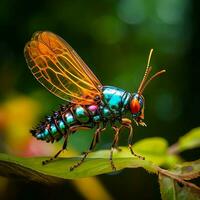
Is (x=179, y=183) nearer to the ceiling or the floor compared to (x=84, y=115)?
nearer to the floor

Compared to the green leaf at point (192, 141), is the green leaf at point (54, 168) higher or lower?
lower

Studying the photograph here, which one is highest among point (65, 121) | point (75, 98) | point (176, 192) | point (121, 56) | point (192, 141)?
point (121, 56)

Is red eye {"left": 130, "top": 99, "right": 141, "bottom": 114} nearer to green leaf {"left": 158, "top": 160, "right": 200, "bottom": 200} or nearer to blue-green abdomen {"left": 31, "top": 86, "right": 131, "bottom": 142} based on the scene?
blue-green abdomen {"left": 31, "top": 86, "right": 131, "bottom": 142}

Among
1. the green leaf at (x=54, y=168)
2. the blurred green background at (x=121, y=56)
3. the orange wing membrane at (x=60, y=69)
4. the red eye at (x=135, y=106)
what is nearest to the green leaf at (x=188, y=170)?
the green leaf at (x=54, y=168)

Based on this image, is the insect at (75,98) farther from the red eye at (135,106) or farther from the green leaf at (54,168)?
the green leaf at (54,168)

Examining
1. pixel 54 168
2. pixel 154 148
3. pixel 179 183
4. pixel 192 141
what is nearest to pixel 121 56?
pixel 192 141

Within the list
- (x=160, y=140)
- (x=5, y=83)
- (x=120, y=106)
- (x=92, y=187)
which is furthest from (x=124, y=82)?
(x=120, y=106)

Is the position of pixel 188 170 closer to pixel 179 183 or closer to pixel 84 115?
pixel 179 183
